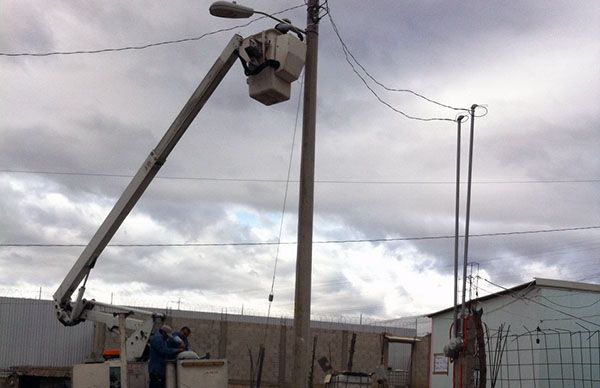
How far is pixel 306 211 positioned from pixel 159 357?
319 cm

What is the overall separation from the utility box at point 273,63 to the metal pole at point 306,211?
55cm

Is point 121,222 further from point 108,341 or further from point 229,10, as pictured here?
point 108,341

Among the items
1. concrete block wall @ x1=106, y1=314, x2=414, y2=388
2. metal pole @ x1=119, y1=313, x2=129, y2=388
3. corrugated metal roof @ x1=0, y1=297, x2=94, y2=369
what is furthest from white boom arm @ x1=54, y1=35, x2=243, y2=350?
corrugated metal roof @ x1=0, y1=297, x2=94, y2=369

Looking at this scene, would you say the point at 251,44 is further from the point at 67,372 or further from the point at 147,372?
the point at 67,372

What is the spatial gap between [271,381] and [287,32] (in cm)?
2780

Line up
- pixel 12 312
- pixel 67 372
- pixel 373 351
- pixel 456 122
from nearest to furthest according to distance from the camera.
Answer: pixel 67 372 < pixel 456 122 < pixel 12 312 < pixel 373 351

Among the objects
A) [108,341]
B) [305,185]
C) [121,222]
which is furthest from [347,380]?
[108,341]

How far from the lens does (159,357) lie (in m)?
12.2

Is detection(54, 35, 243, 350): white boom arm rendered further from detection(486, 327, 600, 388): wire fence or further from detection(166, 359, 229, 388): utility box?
detection(486, 327, 600, 388): wire fence

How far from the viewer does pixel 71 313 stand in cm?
1445

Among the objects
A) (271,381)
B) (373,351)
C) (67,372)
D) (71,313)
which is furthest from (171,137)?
(373,351)

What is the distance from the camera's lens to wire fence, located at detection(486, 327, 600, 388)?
21.4m

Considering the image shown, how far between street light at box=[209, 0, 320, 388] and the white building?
8948 mm

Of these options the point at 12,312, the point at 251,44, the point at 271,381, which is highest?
the point at 251,44
